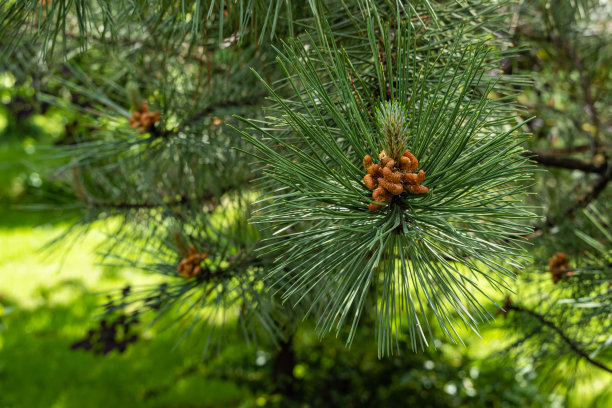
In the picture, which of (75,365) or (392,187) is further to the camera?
(75,365)

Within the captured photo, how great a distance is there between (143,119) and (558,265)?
101cm

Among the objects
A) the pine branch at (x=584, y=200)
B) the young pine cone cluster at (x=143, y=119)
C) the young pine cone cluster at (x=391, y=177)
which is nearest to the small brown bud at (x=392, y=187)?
the young pine cone cluster at (x=391, y=177)

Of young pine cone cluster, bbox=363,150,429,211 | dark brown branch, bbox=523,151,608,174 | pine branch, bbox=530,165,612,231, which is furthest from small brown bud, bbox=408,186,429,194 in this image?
dark brown branch, bbox=523,151,608,174

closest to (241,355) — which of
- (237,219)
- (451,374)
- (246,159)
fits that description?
(451,374)

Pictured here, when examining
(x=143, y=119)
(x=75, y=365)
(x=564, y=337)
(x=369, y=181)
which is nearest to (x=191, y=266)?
(x=143, y=119)

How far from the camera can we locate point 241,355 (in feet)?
8.16

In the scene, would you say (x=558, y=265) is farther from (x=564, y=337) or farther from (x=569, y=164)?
→ (x=569, y=164)

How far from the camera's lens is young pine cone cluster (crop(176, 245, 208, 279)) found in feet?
3.03

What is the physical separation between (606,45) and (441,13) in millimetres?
1434

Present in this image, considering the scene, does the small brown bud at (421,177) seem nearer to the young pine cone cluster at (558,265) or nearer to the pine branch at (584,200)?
the young pine cone cluster at (558,265)

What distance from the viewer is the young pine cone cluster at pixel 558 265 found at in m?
1.04

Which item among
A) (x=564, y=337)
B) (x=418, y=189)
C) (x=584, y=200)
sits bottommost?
(x=564, y=337)

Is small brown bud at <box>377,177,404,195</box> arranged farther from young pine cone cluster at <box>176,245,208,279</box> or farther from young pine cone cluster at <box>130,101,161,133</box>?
young pine cone cluster at <box>130,101,161,133</box>

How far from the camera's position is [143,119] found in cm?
102
